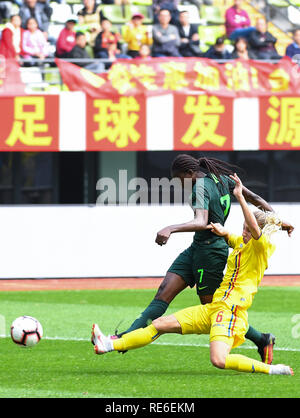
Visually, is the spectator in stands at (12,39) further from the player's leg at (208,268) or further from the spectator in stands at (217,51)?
the player's leg at (208,268)

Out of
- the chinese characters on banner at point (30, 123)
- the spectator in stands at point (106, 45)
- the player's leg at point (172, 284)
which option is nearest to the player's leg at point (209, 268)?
the player's leg at point (172, 284)

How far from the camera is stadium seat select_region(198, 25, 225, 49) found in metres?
21.0

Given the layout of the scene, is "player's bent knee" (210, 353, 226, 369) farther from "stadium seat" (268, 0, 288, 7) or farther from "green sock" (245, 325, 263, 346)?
"stadium seat" (268, 0, 288, 7)

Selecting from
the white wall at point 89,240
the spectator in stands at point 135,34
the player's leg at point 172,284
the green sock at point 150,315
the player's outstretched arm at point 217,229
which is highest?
the spectator in stands at point 135,34

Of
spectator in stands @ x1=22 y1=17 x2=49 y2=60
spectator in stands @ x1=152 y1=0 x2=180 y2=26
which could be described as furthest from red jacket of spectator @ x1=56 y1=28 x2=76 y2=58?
spectator in stands @ x1=152 y1=0 x2=180 y2=26

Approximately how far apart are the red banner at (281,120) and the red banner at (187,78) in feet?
0.64

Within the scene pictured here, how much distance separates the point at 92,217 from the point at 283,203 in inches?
146

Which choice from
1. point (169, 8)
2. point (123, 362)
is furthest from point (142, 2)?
point (123, 362)

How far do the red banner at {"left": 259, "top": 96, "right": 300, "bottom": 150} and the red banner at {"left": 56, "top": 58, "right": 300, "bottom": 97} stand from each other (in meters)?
0.20

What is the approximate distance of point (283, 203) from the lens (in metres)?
18.6

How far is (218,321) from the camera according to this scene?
24.1ft

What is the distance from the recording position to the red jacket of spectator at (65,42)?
19.0 meters

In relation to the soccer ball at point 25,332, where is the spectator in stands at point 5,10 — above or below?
above

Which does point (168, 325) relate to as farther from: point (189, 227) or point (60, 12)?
point (60, 12)
